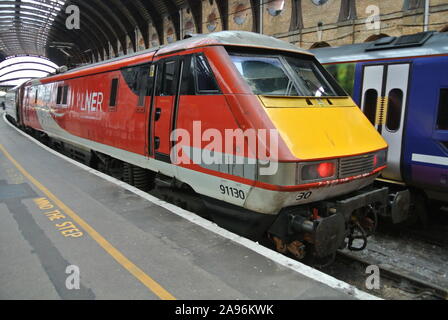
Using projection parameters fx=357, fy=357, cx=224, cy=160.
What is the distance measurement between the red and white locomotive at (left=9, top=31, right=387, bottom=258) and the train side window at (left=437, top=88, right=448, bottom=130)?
1413 mm

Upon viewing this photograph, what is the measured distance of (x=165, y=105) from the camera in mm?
5477

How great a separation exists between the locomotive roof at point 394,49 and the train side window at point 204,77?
3576 millimetres

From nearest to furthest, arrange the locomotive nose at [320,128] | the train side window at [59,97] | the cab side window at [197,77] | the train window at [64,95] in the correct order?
the locomotive nose at [320,128] → the cab side window at [197,77] → the train window at [64,95] → the train side window at [59,97]

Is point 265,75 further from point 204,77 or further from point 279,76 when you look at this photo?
point 204,77

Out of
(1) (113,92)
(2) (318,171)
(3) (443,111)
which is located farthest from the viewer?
(1) (113,92)

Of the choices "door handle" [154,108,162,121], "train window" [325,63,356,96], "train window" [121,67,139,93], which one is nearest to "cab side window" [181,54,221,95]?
"door handle" [154,108,162,121]

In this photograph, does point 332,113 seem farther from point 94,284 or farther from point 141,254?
point 94,284

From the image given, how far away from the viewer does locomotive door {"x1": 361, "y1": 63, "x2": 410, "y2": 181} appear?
20.3ft

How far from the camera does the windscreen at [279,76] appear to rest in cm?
449

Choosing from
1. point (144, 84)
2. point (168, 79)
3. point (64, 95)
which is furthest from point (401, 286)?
point (64, 95)

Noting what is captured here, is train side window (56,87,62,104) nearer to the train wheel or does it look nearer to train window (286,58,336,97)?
the train wheel

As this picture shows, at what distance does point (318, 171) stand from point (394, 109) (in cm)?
329

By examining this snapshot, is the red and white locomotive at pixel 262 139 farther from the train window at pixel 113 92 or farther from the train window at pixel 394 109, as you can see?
the train window at pixel 394 109

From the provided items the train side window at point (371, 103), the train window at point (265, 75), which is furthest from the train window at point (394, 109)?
the train window at point (265, 75)
